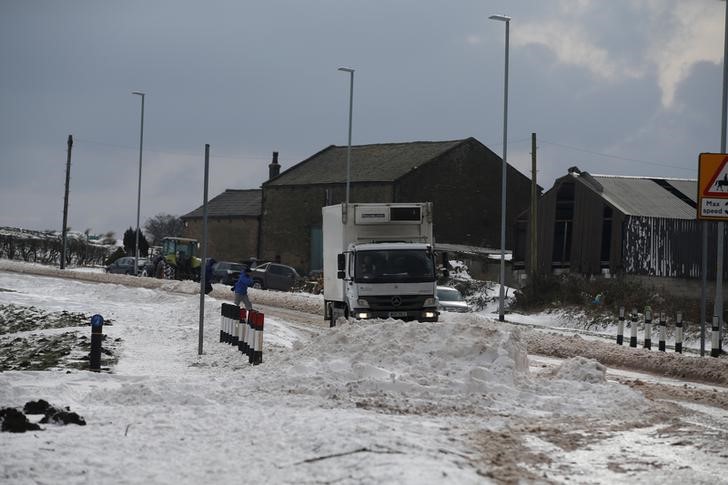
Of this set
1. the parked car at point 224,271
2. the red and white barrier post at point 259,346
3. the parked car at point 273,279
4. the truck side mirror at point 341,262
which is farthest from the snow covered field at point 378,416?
the parked car at point 224,271

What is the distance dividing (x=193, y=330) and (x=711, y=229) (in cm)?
2945

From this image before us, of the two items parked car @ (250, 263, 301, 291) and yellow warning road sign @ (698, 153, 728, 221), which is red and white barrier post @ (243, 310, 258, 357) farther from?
parked car @ (250, 263, 301, 291)

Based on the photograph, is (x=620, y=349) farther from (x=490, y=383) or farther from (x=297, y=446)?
(x=297, y=446)

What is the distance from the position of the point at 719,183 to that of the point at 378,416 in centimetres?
1352

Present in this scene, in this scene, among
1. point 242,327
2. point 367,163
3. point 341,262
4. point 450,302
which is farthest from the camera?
point 367,163

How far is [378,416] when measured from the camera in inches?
465

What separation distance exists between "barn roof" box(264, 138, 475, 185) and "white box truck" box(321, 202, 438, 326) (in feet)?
140

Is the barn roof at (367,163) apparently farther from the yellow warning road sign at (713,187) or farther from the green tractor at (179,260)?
the yellow warning road sign at (713,187)

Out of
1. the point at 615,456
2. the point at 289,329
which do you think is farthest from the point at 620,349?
the point at 615,456

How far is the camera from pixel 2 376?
1512 cm

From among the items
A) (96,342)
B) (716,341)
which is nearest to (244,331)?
(96,342)

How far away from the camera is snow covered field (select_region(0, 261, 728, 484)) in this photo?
9.16m

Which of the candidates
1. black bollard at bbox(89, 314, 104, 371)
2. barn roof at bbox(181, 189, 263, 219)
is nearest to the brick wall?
barn roof at bbox(181, 189, 263, 219)

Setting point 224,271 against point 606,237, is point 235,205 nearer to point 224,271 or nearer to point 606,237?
point 224,271
